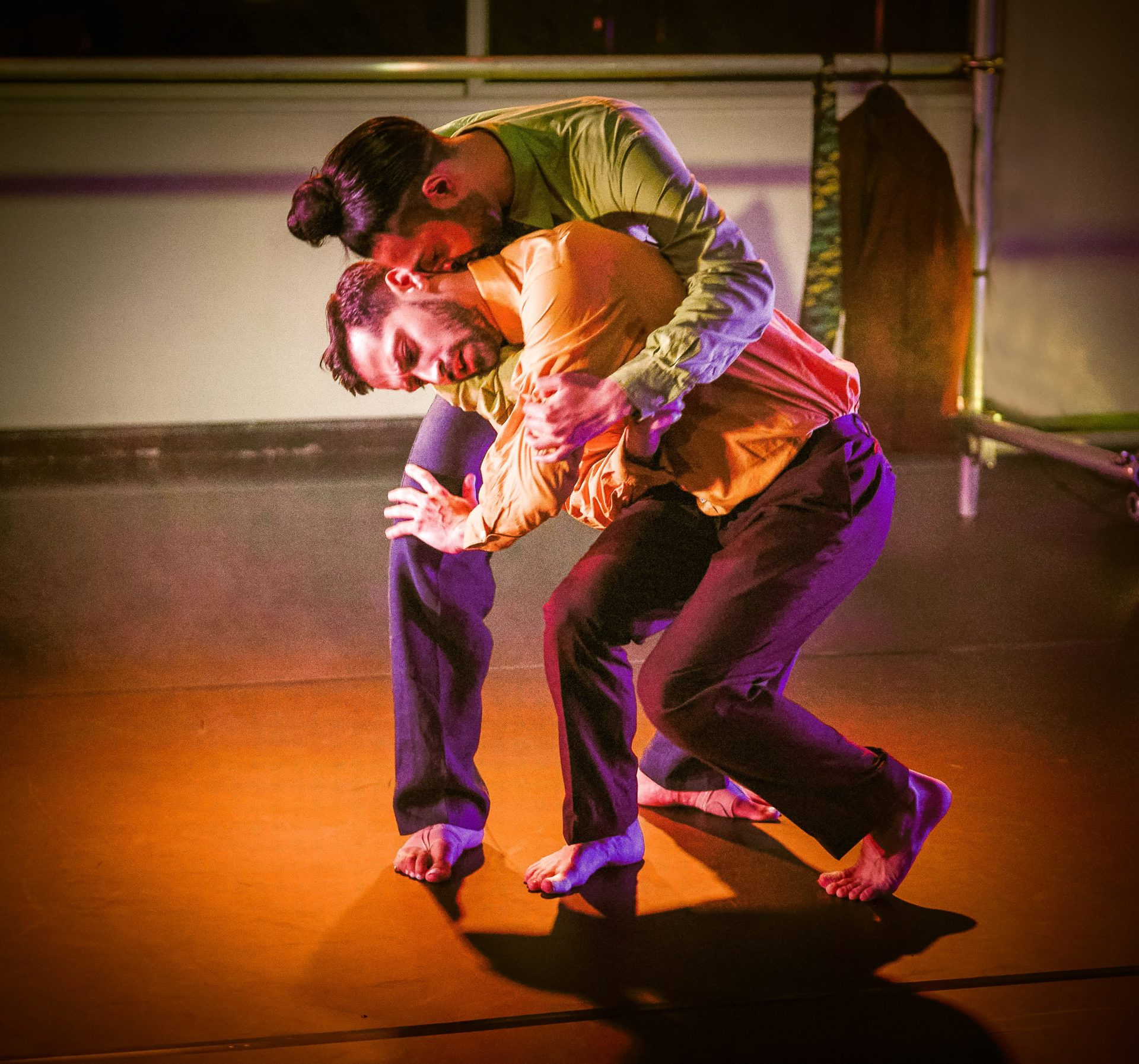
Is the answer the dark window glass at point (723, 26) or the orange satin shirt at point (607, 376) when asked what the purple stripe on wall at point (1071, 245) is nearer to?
the dark window glass at point (723, 26)

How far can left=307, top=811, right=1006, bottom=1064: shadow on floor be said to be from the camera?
1565mm

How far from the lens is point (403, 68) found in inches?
126

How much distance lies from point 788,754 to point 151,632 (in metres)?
2.30

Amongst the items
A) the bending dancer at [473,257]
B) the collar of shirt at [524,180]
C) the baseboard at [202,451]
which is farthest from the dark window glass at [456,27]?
the collar of shirt at [524,180]

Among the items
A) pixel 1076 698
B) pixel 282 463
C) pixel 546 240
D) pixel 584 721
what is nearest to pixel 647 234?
pixel 546 240

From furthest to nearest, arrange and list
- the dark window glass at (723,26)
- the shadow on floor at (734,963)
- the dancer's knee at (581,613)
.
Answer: the dark window glass at (723,26) < the dancer's knee at (581,613) < the shadow on floor at (734,963)

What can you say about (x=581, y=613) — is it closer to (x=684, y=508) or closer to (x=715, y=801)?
(x=684, y=508)

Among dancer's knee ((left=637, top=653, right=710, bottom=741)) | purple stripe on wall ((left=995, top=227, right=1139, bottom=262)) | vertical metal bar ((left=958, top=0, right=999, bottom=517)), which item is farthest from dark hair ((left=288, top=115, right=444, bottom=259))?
purple stripe on wall ((left=995, top=227, right=1139, bottom=262))

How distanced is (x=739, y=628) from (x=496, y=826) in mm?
736

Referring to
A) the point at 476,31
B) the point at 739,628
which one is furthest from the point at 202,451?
the point at 739,628

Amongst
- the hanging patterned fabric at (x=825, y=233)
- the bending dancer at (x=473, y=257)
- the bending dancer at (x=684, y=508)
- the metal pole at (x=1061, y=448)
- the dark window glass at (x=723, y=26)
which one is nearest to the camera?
the bending dancer at (x=473, y=257)

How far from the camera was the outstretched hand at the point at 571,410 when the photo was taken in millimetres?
1636

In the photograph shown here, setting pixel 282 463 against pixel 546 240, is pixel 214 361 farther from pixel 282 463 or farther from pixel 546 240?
pixel 546 240

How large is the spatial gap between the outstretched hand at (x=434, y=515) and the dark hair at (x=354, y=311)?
0.71ft
